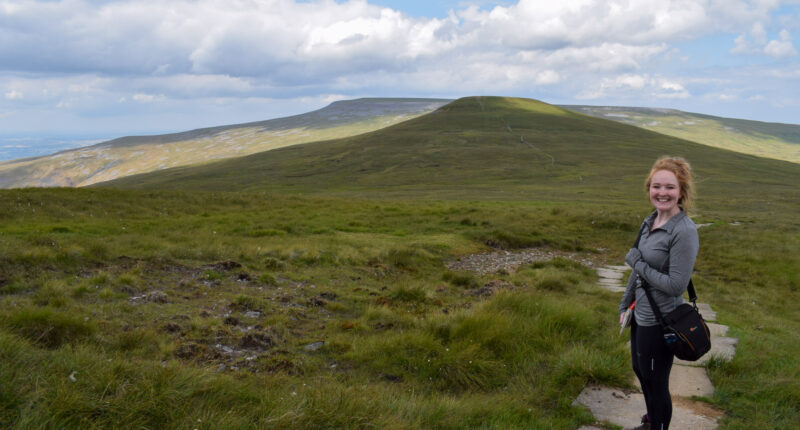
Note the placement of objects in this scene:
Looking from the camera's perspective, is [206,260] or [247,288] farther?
[206,260]

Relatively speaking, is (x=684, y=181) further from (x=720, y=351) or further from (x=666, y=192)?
(x=720, y=351)

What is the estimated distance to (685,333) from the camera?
16.2 ft

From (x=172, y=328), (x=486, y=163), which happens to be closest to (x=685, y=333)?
(x=172, y=328)

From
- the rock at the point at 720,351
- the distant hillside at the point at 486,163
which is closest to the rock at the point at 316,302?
the rock at the point at 720,351

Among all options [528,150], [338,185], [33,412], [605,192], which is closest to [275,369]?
[33,412]

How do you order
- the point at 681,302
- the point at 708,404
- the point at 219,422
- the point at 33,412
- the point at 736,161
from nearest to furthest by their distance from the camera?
the point at 33,412
the point at 219,422
the point at 681,302
the point at 708,404
the point at 736,161

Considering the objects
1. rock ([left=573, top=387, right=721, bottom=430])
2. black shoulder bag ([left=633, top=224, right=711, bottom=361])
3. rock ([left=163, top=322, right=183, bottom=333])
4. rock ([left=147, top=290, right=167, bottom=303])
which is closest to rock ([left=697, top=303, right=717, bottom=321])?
rock ([left=573, top=387, right=721, bottom=430])

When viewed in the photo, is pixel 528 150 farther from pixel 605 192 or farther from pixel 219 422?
pixel 219 422

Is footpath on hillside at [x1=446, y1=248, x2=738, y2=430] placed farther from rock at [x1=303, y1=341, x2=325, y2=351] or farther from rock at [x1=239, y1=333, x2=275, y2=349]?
rock at [x1=239, y1=333, x2=275, y2=349]

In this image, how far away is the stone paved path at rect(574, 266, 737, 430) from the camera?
5789 mm

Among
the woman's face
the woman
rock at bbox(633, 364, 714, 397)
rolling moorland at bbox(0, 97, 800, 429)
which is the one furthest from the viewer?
rock at bbox(633, 364, 714, 397)

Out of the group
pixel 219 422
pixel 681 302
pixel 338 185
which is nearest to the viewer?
pixel 219 422

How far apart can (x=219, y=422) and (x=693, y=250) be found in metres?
4.94

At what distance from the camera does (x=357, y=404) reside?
4.97 metres
